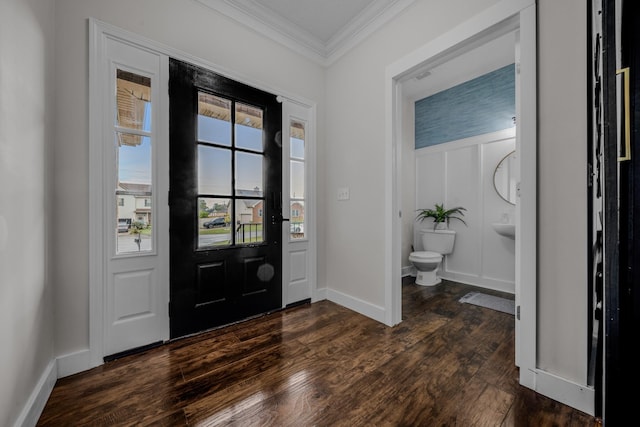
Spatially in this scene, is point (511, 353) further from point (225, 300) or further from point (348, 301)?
Result: point (225, 300)

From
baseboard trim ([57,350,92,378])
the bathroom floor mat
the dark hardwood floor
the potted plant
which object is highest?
the potted plant

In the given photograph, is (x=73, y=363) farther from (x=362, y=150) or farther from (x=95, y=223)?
(x=362, y=150)

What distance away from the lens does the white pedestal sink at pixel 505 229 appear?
9.61ft

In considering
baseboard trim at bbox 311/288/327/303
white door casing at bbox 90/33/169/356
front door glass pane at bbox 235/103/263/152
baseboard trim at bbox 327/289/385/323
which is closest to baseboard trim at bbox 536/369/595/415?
baseboard trim at bbox 327/289/385/323

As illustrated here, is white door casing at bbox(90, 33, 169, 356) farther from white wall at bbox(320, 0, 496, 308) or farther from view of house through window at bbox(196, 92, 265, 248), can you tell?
white wall at bbox(320, 0, 496, 308)

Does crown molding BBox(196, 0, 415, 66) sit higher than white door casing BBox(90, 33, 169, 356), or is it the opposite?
crown molding BBox(196, 0, 415, 66)

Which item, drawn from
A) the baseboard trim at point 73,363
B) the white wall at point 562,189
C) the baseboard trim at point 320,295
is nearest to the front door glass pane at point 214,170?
the baseboard trim at point 73,363

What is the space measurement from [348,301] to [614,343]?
207cm

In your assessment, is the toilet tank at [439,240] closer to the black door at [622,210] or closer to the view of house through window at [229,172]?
the view of house through window at [229,172]

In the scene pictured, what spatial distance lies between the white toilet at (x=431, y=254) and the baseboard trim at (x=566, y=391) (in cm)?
190

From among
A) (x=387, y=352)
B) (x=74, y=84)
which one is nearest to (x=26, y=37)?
(x=74, y=84)

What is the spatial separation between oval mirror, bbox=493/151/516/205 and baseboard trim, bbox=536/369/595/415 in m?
2.26

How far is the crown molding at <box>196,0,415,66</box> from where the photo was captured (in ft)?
7.21

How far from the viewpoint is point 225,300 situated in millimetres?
2164
